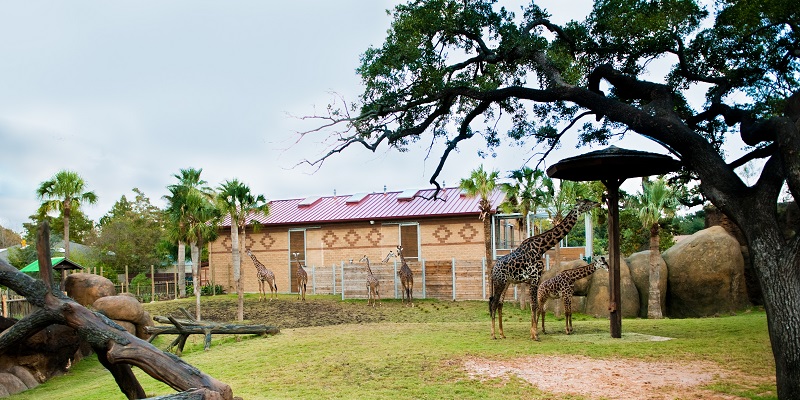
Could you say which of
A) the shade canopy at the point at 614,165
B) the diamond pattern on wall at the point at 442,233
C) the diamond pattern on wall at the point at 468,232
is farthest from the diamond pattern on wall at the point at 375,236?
the shade canopy at the point at 614,165

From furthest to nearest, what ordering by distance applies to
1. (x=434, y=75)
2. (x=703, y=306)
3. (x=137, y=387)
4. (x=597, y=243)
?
(x=597, y=243)
(x=703, y=306)
(x=434, y=75)
(x=137, y=387)

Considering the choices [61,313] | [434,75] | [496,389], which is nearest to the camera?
[61,313]

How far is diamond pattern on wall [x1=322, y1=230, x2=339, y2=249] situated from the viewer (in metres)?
31.0

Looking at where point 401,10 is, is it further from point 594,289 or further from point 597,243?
point 597,243

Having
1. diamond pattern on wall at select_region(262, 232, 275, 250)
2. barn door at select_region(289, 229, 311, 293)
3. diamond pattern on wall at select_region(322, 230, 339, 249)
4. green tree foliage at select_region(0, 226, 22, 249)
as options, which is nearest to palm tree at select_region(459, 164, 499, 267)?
diamond pattern on wall at select_region(322, 230, 339, 249)

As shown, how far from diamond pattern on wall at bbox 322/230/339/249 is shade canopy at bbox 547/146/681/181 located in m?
19.7

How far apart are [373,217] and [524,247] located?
57.3 ft

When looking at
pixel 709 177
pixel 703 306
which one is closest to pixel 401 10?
pixel 709 177

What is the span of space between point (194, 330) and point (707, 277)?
541 inches

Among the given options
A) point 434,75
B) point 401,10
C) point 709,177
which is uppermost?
A: point 401,10

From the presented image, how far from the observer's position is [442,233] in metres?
28.3

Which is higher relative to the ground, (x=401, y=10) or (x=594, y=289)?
(x=401, y=10)

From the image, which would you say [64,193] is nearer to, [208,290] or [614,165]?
[208,290]

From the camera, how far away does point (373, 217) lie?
1165 inches
